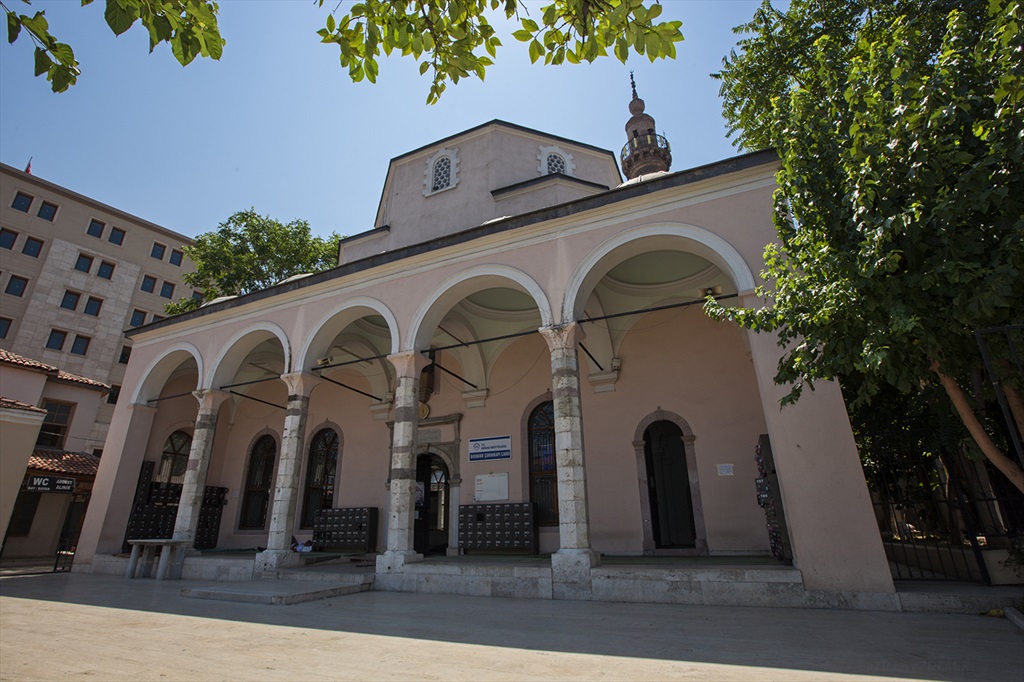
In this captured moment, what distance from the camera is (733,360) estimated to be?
10023mm

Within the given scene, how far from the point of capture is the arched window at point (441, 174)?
13555 millimetres

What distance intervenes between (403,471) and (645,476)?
472 centimetres

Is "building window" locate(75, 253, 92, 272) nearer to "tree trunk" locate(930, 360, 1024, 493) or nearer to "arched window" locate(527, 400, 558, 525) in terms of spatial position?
"arched window" locate(527, 400, 558, 525)

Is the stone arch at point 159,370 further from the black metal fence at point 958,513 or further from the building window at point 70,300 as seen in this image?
the building window at point 70,300

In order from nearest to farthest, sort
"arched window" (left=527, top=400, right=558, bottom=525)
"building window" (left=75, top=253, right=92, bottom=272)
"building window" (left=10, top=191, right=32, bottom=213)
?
"arched window" (left=527, top=400, right=558, bottom=525), "building window" (left=10, top=191, right=32, bottom=213), "building window" (left=75, top=253, right=92, bottom=272)

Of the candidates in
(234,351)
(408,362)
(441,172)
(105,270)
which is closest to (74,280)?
(105,270)

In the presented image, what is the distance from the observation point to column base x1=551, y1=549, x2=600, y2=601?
667cm

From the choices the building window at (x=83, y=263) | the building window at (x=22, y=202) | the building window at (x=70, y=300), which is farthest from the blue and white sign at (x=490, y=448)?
the building window at (x=22, y=202)

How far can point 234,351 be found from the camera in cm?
1174

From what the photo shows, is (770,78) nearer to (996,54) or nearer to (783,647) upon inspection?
(996,54)

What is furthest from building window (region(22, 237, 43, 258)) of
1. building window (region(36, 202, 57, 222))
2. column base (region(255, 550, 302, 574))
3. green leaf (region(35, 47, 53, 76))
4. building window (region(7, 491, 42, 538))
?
green leaf (region(35, 47, 53, 76))

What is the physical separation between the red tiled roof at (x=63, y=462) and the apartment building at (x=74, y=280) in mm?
6479

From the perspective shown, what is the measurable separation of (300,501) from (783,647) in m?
12.8

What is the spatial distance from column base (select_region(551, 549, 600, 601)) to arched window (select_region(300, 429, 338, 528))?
28.3 feet
